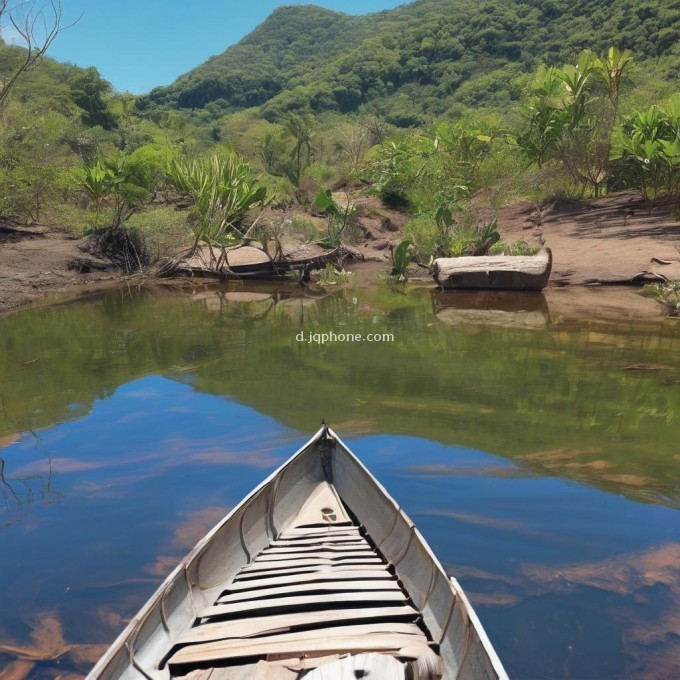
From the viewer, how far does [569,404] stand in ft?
25.5

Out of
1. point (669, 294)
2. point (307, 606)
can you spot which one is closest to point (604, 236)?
point (669, 294)

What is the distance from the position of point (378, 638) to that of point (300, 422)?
4.26 meters

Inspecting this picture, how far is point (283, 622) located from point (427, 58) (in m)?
79.7

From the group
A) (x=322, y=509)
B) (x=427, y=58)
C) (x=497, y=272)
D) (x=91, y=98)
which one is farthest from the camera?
(x=427, y=58)

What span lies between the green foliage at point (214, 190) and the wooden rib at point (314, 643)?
1563 cm

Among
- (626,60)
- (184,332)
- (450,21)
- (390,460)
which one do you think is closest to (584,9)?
(450,21)

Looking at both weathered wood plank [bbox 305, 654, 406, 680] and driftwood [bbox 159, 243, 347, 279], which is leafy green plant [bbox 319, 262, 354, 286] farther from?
weathered wood plank [bbox 305, 654, 406, 680]

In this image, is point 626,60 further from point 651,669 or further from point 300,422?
point 651,669

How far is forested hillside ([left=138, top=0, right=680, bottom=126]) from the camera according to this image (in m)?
55.1

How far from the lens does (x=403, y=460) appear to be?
6359 mm

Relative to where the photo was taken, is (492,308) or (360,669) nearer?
(360,669)

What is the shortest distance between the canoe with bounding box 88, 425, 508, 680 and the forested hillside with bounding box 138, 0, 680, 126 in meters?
33.6

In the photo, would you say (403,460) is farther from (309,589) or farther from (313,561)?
(309,589)

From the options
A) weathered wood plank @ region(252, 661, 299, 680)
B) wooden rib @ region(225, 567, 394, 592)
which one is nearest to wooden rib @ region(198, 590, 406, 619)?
wooden rib @ region(225, 567, 394, 592)
